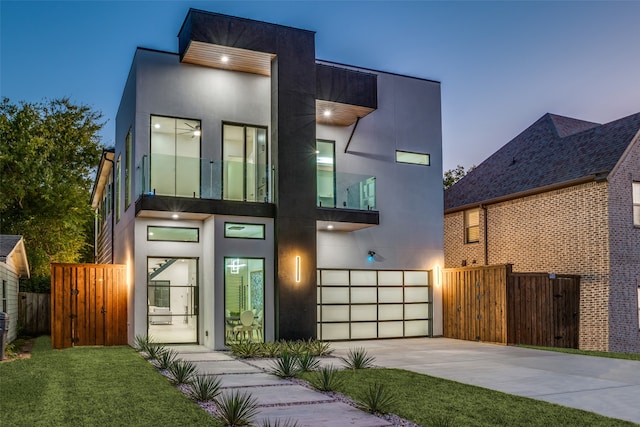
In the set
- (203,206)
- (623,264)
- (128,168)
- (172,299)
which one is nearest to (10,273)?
(128,168)

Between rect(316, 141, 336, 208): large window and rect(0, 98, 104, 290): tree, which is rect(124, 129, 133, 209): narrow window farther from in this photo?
rect(0, 98, 104, 290): tree

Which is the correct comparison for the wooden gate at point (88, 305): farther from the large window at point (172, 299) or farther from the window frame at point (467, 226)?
the window frame at point (467, 226)

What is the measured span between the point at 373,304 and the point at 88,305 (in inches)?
329

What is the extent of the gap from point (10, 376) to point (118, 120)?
38.5 feet

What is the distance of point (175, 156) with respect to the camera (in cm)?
1529

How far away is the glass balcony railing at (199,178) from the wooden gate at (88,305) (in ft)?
9.40

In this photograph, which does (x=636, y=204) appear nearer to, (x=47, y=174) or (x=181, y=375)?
(x=181, y=375)

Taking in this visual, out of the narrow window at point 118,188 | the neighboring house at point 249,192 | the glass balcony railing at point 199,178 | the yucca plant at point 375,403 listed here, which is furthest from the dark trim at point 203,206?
the yucca plant at point 375,403

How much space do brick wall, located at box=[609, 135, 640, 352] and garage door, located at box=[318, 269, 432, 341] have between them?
546 centimetres

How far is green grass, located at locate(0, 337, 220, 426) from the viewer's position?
703cm

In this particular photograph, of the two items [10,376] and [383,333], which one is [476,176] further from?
[10,376]

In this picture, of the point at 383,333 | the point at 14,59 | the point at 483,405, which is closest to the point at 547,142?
the point at 383,333

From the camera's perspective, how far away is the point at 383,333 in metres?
18.8

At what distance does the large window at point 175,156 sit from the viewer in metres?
15.2
